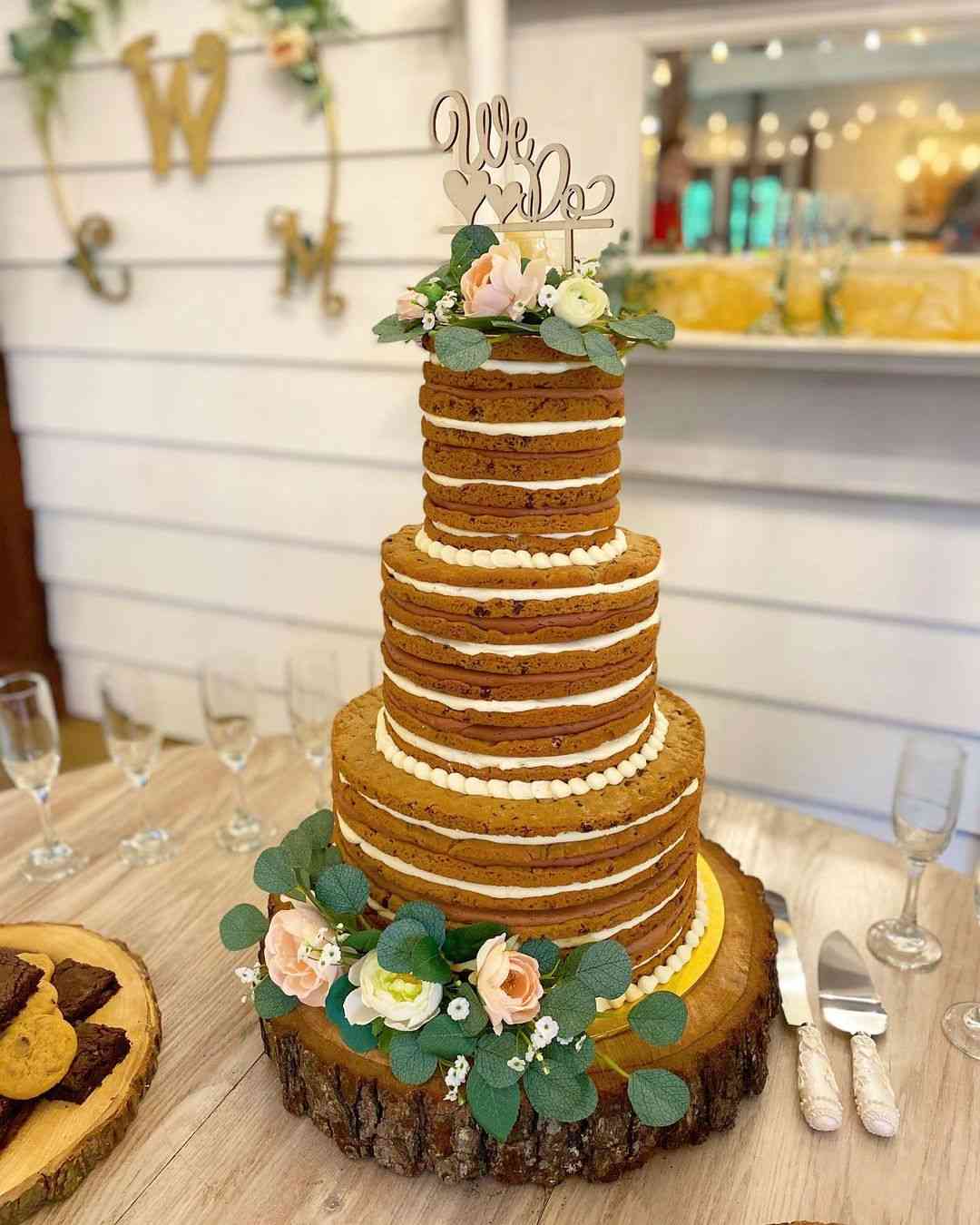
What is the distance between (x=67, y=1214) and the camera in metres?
0.96

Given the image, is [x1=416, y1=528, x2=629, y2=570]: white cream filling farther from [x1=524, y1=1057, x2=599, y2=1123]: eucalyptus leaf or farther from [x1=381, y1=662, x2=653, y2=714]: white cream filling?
[x1=524, y1=1057, x2=599, y2=1123]: eucalyptus leaf

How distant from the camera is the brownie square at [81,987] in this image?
113 centimetres

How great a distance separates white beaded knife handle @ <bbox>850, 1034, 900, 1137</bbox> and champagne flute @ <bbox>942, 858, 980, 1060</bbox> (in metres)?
0.11

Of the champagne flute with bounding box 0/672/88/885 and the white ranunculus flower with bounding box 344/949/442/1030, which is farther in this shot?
the champagne flute with bounding box 0/672/88/885

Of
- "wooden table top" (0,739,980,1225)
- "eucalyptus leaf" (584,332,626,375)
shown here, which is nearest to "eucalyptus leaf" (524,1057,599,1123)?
"wooden table top" (0,739,980,1225)

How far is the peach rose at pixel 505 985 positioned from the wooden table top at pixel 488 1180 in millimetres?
197

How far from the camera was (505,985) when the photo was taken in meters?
0.98

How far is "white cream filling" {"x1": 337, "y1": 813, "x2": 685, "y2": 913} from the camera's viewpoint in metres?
1.05

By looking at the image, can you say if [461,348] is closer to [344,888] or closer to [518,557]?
[518,557]

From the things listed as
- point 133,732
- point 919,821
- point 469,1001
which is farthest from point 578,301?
point 133,732

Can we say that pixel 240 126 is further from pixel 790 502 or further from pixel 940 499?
pixel 940 499

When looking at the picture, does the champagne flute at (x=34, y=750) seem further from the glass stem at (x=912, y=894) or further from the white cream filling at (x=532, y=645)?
the glass stem at (x=912, y=894)

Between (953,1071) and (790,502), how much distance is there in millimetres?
1380

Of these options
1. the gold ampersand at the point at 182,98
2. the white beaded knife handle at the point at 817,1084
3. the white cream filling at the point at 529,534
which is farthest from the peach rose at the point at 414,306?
the gold ampersand at the point at 182,98
